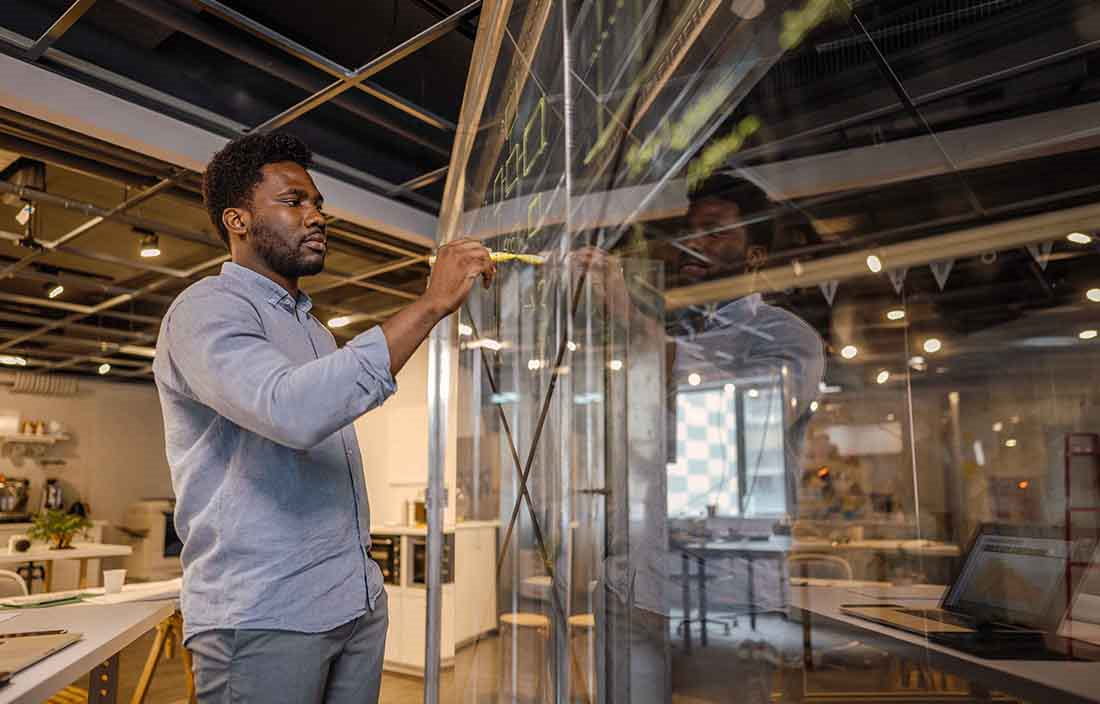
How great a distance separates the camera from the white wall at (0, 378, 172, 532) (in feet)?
34.9

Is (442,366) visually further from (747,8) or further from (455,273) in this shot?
(455,273)

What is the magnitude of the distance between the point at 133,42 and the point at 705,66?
285 centimetres

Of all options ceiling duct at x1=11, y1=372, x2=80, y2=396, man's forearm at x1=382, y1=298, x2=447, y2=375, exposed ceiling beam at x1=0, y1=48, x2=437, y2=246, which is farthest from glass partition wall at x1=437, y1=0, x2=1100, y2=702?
ceiling duct at x1=11, y1=372, x2=80, y2=396

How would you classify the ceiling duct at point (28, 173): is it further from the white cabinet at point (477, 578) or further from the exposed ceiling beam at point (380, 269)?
the white cabinet at point (477, 578)

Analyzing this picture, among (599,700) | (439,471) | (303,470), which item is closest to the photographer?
(303,470)

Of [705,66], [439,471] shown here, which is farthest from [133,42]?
[705,66]

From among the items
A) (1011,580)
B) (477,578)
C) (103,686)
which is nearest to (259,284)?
(477,578)

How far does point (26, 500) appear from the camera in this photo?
33.5 feet

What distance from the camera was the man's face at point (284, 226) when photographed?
1.15 meters

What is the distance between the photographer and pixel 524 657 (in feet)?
5.02

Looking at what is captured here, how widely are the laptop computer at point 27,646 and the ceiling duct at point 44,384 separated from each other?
10765 mm

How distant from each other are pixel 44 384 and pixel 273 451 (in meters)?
11.8

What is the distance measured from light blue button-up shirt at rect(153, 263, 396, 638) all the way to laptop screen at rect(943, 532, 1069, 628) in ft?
3.31

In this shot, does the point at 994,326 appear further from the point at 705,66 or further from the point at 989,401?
the point at 705,66
